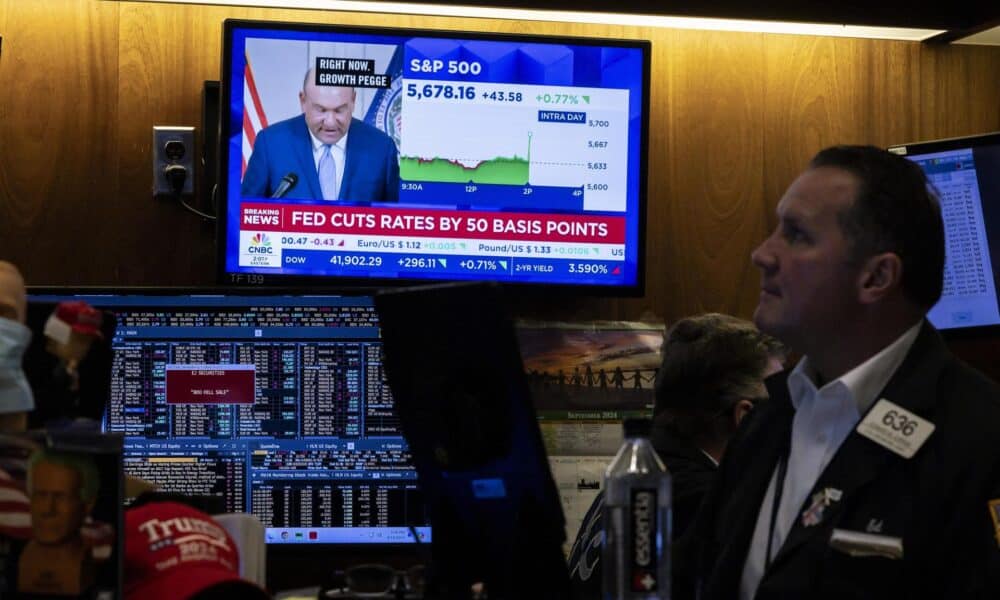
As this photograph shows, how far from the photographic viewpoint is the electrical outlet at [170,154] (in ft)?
9.56

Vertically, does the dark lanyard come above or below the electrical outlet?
below

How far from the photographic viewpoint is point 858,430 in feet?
5.79

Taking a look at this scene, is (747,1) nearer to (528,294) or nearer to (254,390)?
(528,294)

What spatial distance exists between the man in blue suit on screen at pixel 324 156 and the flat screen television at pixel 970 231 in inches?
46.8

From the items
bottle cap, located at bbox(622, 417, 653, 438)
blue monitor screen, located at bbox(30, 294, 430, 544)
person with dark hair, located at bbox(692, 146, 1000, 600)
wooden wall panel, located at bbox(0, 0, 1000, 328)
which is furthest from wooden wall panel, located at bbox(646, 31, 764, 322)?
bottle cap, located at bbox(622, 417, 653, 438)

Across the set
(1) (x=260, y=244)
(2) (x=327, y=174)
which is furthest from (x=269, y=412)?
(2) (x=327, y=174)

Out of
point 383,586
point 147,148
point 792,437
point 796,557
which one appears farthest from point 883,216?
point 147,148

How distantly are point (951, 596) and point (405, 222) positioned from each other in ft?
5.08

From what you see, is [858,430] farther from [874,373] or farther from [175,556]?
[175,556]

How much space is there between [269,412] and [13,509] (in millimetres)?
1238

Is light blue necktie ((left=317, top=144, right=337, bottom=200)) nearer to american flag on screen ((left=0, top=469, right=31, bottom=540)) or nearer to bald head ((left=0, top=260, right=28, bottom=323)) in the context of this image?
bald head ((left=0, top=260, right=28, bottom=323))

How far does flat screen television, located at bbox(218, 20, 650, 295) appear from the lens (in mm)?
2832

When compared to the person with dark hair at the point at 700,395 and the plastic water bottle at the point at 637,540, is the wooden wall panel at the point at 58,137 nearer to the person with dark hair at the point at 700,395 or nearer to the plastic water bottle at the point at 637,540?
the person with dark hair at the point at 700,395

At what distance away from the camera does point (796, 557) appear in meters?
1.75
